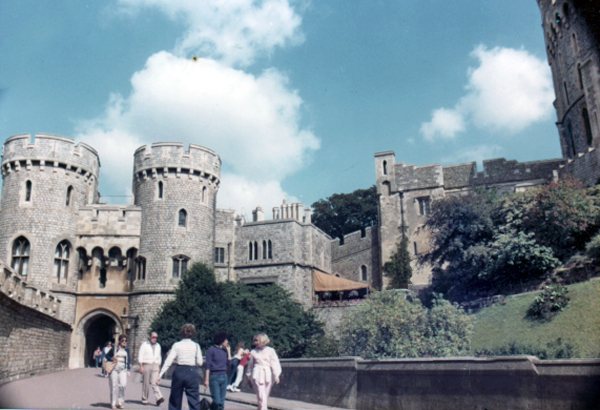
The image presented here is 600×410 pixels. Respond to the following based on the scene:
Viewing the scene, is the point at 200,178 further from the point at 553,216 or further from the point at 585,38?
the point at 585,38

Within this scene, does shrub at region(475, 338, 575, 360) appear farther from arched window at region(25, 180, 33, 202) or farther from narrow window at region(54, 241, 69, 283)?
arched window at region(25, 180, 33, 202)

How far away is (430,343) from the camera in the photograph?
16.4 m

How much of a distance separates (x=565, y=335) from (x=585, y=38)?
812 inches

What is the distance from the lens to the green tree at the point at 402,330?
16.5 meters

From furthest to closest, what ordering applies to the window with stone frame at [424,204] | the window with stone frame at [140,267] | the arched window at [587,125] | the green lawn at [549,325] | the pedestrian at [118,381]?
1. the window with stone frame at [424,204]
2. the arched window at [587,125]
3. the window with stone frame at [140,267]
4. the green lawn at [549,325]
5. the pedestrian at [118,381]

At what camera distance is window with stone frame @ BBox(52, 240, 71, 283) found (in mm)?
26997

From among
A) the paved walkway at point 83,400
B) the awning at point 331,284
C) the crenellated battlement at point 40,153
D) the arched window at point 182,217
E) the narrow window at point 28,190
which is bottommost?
the paved walkway at point 83,400

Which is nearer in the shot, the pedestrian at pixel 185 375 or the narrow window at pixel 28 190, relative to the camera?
the pedestrian at pixel 185 375

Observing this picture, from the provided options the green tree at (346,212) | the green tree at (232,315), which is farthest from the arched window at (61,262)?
the green tree at (346,212)

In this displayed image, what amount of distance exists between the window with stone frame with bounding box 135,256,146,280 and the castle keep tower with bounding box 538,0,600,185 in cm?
2398

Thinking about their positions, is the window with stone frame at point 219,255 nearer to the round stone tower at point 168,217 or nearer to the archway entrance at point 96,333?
the round stone tower at point 168,217

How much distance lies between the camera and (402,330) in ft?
58.1

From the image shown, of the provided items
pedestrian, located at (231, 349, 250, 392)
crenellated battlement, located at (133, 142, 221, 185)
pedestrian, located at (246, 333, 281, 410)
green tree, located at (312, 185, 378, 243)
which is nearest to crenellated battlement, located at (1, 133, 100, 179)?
crenellated battlement, located at (133, 142, 221, 185)

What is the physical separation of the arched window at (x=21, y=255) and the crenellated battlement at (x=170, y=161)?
6.84 m
